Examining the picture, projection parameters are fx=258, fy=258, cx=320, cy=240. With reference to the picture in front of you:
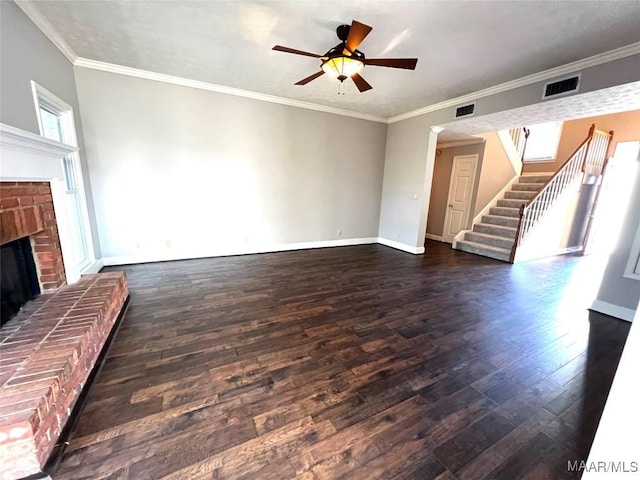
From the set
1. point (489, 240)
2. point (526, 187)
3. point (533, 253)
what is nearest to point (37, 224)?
point (489, 240)

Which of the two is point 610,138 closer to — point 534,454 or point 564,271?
point 564,271

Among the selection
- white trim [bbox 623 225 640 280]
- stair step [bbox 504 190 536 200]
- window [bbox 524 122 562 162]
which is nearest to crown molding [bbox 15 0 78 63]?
white trim [bbox 623 225 640 280]

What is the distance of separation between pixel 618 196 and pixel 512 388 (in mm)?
2842

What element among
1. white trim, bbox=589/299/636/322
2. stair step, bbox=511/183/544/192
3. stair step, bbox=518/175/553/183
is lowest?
white trim, bbox=589/299/636/322

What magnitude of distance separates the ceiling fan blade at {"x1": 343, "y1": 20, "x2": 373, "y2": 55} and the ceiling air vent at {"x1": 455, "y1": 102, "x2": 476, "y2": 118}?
278 centimetres

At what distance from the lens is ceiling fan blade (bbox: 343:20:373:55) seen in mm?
1991

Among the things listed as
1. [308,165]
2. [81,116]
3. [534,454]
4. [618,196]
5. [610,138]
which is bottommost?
[534,454]

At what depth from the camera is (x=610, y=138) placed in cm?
619

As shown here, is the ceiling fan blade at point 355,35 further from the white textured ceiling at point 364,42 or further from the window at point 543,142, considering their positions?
the window at point 543,142

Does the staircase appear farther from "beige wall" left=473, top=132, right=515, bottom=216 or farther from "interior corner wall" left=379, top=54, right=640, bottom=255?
"interior corner wall" left=379, top=54, right=640, bottom=255

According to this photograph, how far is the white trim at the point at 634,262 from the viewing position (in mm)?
2795

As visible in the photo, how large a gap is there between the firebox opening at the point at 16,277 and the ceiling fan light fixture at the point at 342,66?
3.12 meters

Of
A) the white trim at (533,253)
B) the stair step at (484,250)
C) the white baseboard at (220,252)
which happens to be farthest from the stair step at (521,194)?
the white baseboard at (220,252)

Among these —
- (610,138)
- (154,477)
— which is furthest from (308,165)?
(610,138)
